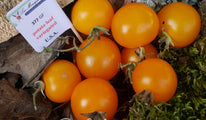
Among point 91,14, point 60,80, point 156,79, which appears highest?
point 91,14

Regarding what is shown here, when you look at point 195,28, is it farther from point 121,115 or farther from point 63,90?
point 63,90

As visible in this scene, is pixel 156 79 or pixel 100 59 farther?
pixel 100 59

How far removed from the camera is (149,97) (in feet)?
2.39

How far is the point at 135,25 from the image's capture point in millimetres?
852

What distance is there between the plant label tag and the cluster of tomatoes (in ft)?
0.27

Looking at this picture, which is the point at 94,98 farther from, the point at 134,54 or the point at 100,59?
the point at 134,54

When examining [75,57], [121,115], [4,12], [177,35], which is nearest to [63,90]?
[75,57]

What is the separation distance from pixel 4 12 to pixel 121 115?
2.35ft

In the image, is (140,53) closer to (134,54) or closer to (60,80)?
(134,54)

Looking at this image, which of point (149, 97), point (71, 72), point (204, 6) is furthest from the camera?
point (204, 6)

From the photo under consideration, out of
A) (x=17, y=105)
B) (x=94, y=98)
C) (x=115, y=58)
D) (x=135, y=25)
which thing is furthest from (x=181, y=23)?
(x=17, y=105)

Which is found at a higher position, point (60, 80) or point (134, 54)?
point (60, 80)

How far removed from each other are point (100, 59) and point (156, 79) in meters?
0.27

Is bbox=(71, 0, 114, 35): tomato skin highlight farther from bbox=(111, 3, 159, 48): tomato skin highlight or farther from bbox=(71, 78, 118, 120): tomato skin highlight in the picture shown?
bbox=(71, 78, 118, 120): tomato skin highlight
